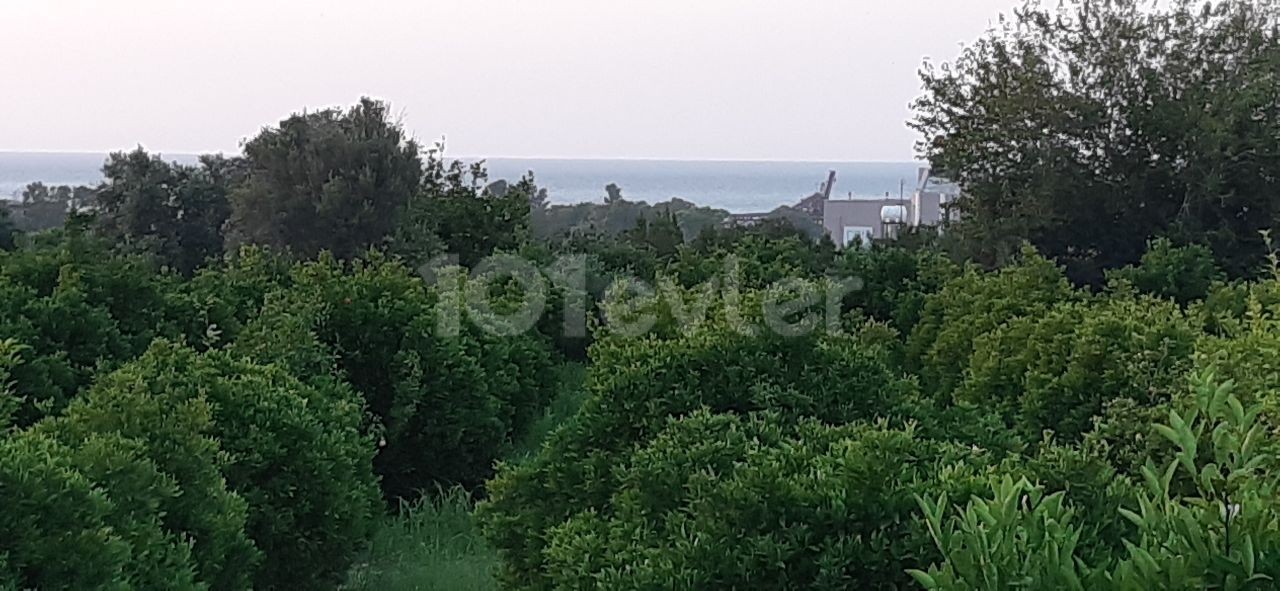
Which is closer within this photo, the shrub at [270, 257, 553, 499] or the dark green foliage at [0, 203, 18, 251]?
A: the shrub at [270, 257, 553, 499]

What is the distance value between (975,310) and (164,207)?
16.5 m

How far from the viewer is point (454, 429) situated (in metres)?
6.32

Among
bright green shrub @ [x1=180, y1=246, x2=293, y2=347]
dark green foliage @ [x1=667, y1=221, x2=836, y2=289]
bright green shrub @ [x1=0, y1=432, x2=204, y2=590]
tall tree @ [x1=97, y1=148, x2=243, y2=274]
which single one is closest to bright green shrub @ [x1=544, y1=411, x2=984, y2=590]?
bright green shrub @ [x1=0, y1=432, x2=204, y2=590]

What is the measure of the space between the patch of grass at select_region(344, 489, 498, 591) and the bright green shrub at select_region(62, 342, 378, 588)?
0.34m

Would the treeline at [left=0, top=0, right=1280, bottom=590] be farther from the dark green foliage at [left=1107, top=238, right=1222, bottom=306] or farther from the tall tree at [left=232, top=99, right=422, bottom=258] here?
the tall tree at [left=232, top=99, right=422, bottom=258]

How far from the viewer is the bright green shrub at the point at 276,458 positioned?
13.4ft

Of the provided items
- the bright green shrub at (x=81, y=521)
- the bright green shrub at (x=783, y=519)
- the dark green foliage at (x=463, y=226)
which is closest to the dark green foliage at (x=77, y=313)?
the bright green shrub at (x=81, y=521)

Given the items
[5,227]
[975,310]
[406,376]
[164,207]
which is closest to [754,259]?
[975,310]

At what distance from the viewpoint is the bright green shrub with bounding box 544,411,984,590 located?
2.69 meters

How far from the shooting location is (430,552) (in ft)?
17.5

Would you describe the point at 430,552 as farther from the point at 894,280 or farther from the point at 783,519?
the point at 894,280

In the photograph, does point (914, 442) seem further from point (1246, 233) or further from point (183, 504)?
point (1246, 233)

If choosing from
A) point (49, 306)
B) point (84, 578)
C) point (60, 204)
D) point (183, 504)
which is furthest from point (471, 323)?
point (60, 204)

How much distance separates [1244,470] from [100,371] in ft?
15.0
